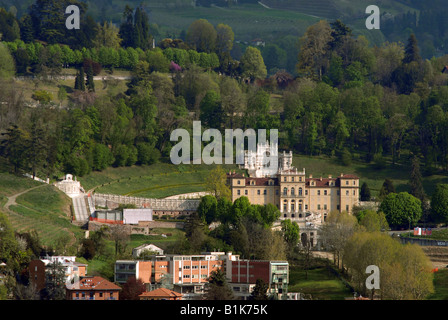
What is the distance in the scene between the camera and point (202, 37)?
597 ft

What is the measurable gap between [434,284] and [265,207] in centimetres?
2213

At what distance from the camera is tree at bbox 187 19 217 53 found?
180 metres

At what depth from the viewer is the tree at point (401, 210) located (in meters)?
121

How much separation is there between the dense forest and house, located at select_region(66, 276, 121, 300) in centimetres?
3334

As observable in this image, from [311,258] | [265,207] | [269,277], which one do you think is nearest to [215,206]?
[265,207]

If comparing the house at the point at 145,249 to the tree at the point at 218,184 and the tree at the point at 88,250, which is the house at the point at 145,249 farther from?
the tree at the point at 218,184

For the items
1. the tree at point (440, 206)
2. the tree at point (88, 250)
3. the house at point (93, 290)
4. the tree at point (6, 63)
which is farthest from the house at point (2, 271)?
the tree at point (6, 63)

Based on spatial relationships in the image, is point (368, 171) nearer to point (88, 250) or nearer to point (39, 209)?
point (39, 209)

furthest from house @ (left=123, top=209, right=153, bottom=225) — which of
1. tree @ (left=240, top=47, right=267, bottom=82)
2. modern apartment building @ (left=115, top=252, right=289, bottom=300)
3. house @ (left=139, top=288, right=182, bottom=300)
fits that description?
tree @ (left=240, top=47, right=267, bottom=82)

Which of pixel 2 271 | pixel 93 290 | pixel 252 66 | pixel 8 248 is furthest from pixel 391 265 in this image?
pixel 252 66

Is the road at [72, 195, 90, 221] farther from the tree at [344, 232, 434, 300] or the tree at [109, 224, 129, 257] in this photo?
the tree at [344, 232, 434, 300]
